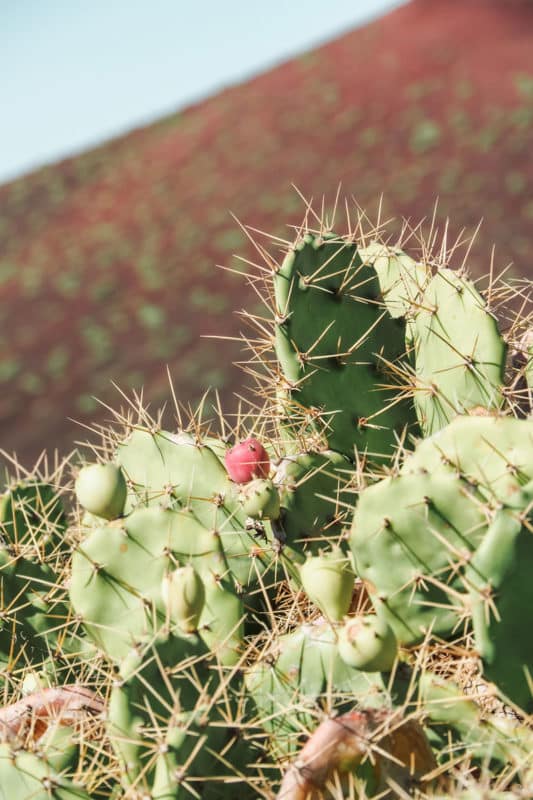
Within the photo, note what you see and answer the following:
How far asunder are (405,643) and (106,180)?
92.7ft

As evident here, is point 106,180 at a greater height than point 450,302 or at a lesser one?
lesser

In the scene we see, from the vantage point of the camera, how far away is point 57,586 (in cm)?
175

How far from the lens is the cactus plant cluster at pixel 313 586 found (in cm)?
129

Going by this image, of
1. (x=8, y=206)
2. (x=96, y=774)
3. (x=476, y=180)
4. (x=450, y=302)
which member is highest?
(x=450, y=302)

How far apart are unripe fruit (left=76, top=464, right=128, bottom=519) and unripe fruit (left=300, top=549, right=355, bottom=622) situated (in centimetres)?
33

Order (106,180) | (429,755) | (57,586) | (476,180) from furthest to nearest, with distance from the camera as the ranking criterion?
(106,180) → (476,180) → (57,586) → (429,755)

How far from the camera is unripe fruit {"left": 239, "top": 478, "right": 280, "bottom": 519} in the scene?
1.61m

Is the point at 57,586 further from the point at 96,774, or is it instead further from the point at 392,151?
the point at 392,151

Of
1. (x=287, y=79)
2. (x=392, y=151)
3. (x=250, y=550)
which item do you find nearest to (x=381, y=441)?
(x=250, y=550)

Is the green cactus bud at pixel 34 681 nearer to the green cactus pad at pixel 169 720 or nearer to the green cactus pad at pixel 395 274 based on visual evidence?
the green cactus pad at pixel 169 720

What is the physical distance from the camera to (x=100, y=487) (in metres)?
1.53

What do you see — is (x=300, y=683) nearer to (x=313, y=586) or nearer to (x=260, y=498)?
(x=313, y=586)

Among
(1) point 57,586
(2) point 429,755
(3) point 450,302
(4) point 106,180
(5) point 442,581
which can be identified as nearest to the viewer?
(2) point 429,755

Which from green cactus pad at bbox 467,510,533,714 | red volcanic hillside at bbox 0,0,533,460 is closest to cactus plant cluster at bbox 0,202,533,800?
green cactus pad at bbox 467,510,533,714
